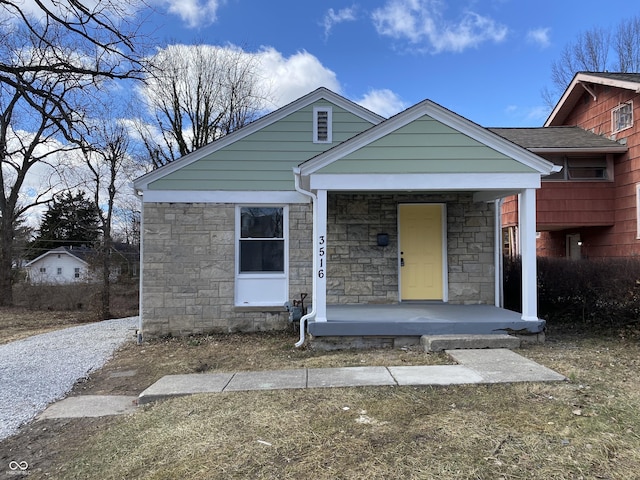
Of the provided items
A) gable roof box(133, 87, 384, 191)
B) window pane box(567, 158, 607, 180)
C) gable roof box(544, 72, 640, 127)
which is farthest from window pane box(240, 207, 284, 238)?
gable roof box(544, 72, 640, 127)

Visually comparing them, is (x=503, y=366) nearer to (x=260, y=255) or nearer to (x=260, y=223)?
(x=260, y=255)

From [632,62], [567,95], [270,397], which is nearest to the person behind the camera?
[270,397]

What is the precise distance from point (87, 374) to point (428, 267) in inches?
229

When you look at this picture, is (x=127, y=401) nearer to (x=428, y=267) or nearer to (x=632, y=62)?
(x=428, y=267)

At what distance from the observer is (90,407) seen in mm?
4363

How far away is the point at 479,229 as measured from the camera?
8.05 metres

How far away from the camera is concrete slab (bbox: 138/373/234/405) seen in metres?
4.24

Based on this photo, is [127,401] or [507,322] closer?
[127,401]

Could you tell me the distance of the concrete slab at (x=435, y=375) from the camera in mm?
4250

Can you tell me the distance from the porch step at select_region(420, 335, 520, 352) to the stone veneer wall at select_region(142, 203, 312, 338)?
2.81 m

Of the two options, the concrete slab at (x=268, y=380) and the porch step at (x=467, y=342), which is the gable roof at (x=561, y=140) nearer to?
the porch step at (x=467, y=342)

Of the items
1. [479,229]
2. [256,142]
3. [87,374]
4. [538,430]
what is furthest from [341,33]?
[538,430]

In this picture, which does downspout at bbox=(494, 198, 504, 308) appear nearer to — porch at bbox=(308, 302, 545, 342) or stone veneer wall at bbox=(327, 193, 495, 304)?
stone veneer wall at bbox=(327, 193, 495, 304)

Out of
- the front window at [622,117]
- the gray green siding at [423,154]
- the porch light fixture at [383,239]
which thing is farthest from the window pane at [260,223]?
the front window at [622,117]
